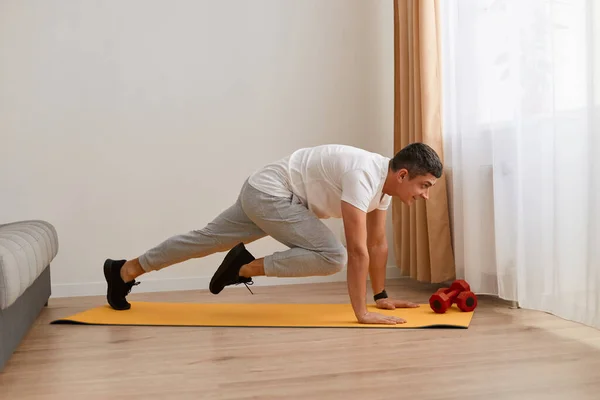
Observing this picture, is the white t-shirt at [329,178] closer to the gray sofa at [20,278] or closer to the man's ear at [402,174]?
the man's ear at [402,174]

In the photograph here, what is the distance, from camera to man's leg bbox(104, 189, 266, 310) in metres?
3.16

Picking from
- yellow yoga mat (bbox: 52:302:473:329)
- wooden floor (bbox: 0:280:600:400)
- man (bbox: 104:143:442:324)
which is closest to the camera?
wooden floor (bbox: 0:280:600:400)

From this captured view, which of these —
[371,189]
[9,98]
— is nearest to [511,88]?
[371,189]

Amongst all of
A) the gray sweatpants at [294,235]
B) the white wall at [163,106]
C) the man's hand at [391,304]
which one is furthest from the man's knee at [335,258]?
the white wall at [163,106]

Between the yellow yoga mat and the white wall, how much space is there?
0.73m

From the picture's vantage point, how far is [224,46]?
13.5ft

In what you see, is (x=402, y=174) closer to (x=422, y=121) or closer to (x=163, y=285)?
(x=422, y=121)

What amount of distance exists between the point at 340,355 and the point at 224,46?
226cm

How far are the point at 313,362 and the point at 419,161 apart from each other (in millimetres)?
901

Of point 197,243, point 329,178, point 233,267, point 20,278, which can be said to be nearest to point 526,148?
point 329,178

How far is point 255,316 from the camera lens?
3.10 meters

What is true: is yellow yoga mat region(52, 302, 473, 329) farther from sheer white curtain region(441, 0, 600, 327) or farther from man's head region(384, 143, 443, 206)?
man's head region(384, 143, 443, 206)

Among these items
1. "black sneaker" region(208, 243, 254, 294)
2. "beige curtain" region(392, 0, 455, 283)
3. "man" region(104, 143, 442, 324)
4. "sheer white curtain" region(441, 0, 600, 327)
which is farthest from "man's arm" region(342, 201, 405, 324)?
"beige curtain" region(392, 0, 455, 283)

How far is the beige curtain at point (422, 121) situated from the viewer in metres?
3.64
